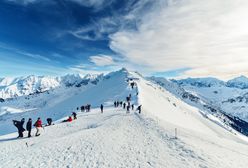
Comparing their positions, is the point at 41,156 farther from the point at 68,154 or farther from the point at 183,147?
the point at 183,147

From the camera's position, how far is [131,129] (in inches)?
1070

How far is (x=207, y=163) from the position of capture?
52.0ft

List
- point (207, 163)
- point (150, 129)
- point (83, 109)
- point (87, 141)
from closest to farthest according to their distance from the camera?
point (207, 163)
point (87, 141)
point (150, 129)
point (83, 109)

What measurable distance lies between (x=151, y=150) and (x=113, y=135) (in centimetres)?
643

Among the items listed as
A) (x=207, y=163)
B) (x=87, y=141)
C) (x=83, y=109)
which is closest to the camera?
(x=207, y=163)

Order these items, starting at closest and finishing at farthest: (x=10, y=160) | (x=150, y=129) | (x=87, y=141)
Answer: (x=10, y=160), (x=87, y=141), (x=150, y=129)

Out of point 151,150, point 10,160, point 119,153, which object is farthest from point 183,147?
point 10,160

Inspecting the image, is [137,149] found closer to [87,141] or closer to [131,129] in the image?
[87,141]

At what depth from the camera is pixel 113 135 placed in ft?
78.0

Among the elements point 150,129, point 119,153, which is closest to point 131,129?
point 150,129

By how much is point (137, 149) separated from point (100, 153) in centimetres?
334

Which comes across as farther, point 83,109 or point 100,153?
point 83,109

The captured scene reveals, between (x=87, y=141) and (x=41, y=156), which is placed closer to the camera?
(x=41, y=156)

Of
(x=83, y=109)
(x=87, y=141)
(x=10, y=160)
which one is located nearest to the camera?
(x=10, y=160)
